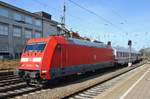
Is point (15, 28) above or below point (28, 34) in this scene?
above

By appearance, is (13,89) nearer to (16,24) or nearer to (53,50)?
(53,50)

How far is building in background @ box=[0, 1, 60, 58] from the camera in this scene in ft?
181

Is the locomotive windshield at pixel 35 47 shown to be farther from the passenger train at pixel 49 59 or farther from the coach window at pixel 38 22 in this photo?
the coach window at pixel 38 22

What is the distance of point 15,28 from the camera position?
58.9 metres

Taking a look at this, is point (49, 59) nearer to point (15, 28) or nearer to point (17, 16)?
point (15, 28)

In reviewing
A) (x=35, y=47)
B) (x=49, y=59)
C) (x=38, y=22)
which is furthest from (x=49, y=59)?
(x=38, y=22)

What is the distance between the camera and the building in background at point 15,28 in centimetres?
5506

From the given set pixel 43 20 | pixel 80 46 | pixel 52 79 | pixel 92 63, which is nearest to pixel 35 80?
pixel 52 79

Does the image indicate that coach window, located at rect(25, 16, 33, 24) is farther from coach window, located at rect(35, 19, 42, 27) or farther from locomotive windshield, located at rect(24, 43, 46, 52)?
locomotive windshield, located at rect(24, 43, 46, 52)

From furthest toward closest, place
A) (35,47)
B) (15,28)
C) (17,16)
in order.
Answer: (17,16) → (15,28) → (35,47)

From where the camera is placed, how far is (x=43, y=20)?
2763 inches

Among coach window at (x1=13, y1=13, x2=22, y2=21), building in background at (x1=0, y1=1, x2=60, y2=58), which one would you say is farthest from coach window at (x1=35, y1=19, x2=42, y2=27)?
coach window at (x1=13, y1=13, x2=22, y2=21)

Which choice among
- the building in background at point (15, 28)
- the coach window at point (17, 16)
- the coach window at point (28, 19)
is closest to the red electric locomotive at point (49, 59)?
the building in background at point (15, 28)

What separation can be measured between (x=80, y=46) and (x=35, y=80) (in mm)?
6148
